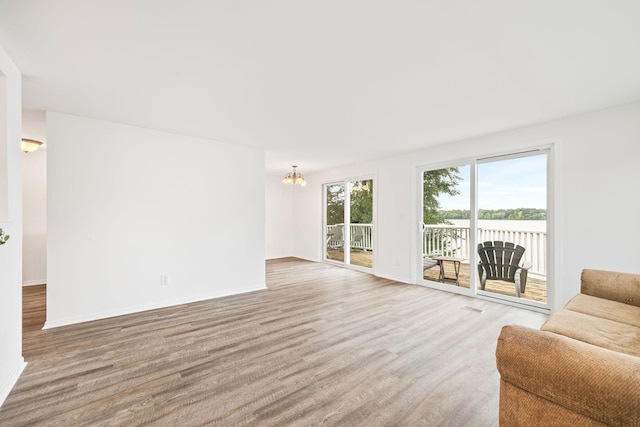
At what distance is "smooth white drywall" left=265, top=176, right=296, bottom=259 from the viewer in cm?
761

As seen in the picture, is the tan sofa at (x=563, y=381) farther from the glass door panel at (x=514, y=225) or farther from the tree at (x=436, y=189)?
the tree at (x=436, y=189)

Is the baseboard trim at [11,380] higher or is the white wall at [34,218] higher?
the white wall at [34,218]

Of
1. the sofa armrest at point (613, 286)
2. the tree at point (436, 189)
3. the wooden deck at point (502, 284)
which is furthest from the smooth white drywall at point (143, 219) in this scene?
the sofa armrest at point (613, 286)

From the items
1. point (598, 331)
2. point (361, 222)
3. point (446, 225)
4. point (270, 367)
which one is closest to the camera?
point (598, 331)

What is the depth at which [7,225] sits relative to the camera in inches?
77.4

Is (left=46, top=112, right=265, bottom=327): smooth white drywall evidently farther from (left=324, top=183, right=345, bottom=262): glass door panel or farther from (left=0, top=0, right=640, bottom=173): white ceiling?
(left=324, top=183, right=345, bottom=262): glass door panel

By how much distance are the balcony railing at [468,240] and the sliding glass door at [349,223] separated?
1.63 metres

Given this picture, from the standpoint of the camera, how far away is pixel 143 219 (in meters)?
3.57

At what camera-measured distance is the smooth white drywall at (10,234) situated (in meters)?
1.89

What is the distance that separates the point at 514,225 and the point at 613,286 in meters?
1.73

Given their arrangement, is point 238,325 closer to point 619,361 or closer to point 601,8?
point 619,361

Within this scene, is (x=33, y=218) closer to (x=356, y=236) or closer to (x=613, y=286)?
(x=356, y=236)

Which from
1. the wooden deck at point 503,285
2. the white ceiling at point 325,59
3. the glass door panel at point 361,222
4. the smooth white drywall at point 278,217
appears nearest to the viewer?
the white ceiling at point 325,59

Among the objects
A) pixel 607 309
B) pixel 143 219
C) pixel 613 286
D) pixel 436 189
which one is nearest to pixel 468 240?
pixel 436 189
